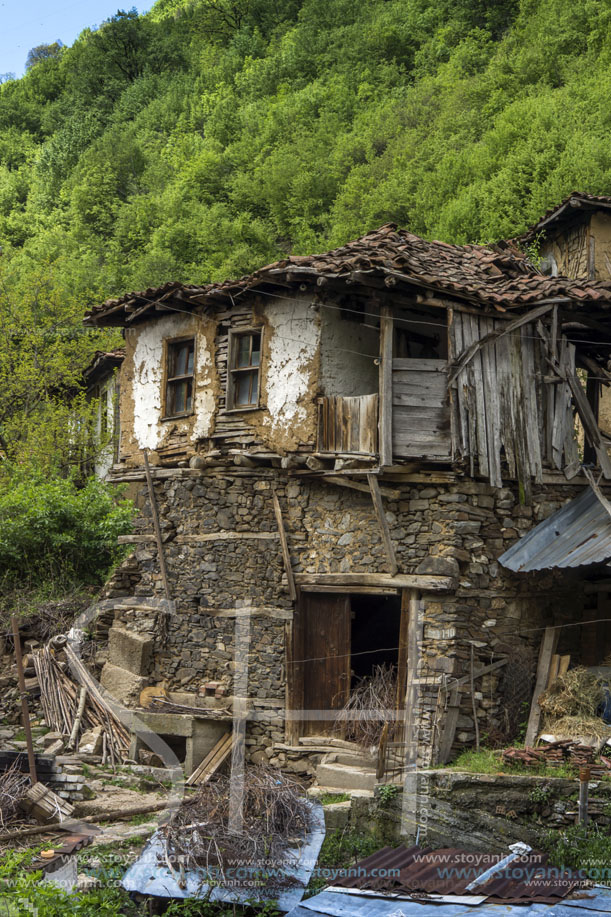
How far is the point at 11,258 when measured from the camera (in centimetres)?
3531

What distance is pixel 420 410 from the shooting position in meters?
13.5

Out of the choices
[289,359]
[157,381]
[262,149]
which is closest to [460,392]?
[289,359]

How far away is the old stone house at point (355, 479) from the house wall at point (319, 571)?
0.10 ft

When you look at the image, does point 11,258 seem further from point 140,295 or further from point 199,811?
point 199,811

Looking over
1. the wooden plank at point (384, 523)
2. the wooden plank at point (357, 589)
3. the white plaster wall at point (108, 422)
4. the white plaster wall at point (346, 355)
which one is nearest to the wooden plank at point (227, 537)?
the wooden plank at point (357, 589)

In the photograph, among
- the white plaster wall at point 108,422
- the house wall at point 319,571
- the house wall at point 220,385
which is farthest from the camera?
the white plaster wall at point 108,422

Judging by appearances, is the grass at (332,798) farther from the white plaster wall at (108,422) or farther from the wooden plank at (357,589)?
the white plaster wall at (108,422)

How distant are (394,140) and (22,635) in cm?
2174

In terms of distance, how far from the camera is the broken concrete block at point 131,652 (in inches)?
595

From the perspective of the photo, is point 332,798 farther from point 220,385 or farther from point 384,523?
point 220,385

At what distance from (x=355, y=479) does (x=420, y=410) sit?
1407 millimetres

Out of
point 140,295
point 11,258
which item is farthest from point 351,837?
point 11,258

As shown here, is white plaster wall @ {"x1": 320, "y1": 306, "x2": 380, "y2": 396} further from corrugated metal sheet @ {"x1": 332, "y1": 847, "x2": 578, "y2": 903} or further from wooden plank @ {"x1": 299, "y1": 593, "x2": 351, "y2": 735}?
corrugated metal sheet @ {"x1": 332, "y1": 847, "x2": 578, "y2": 903}

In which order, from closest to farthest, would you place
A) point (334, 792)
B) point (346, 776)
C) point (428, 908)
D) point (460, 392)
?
point (428, 908)
point (334, 792)
point (346, 776)
point (460, 392)
